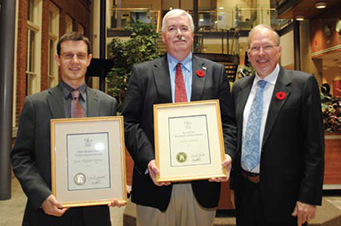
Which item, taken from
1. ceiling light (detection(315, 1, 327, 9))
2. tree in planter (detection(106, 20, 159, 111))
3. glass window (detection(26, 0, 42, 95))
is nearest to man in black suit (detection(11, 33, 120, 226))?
tree in planter (detection(106, 20, 159, 111))

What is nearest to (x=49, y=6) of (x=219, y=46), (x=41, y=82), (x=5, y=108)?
(x=41, y=82)

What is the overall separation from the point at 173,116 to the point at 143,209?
0.63m

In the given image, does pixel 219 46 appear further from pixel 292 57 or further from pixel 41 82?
pixel 41 82

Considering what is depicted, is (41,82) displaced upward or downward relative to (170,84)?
upward

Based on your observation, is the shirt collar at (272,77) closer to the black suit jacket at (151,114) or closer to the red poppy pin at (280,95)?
the red poppy pin at (280,95)

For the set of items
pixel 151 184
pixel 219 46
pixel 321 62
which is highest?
pixel 219 46

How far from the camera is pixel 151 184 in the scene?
1.82m

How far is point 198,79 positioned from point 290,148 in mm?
695

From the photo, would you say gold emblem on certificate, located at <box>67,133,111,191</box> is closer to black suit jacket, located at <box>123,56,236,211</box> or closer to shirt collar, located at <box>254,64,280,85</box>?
black suit jacket, located at <box>123,56,236,211</box>

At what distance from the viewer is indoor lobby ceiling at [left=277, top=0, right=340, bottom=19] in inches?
350

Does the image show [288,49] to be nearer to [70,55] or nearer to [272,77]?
[272,77]

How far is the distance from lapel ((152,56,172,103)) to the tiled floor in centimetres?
240

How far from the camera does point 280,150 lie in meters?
1.85

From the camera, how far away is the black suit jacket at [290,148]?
1.83 m
